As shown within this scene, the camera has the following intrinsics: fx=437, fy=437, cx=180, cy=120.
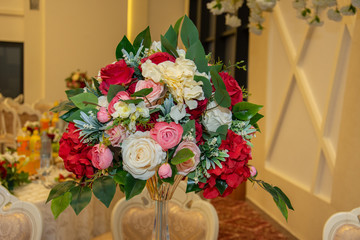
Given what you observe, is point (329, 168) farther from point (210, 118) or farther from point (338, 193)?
point (210, 118)

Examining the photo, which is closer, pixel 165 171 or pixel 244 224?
pixel 165 171

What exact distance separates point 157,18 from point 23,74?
715cm

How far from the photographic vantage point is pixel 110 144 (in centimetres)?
94

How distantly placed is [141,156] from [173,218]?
117cm

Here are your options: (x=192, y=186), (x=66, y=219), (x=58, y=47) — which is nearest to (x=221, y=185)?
(x=192, y=186)

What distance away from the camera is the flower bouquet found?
0.91 meters

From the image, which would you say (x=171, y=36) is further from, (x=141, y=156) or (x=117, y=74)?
(x=141, y=156)

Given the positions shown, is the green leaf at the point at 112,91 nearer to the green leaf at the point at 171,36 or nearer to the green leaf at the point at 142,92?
the green leaf at the point at 142,92

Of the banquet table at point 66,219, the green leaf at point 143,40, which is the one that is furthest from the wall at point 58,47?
the green leaf at point 143,40

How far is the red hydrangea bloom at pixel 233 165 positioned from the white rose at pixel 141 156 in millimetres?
138

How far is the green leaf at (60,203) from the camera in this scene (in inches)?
33.7

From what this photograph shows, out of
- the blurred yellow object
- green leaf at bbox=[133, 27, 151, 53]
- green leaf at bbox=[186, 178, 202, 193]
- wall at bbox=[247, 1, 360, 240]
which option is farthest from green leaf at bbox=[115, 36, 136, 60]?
wall at bbox=[247, 1, 360, 240]

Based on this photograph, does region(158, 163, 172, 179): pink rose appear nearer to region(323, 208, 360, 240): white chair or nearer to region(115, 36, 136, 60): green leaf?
region(115, 36, 136, 60): green leaf

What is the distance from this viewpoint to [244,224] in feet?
14.0
